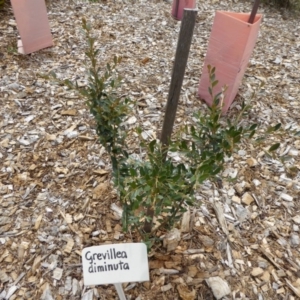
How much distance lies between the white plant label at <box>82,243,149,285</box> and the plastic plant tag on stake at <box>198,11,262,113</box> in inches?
29.8

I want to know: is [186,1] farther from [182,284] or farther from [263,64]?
[182,284]

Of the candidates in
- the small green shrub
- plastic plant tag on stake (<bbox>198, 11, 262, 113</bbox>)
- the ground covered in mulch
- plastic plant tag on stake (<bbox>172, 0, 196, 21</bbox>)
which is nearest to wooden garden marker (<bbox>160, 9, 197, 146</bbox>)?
the small green shrub

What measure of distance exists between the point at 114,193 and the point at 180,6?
5.00 feet

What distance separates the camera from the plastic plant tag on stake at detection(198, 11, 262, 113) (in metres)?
1.31

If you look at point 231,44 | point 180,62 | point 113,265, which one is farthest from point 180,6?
point 113,265

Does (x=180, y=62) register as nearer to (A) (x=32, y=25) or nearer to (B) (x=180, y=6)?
(A) (x=32, y=25)

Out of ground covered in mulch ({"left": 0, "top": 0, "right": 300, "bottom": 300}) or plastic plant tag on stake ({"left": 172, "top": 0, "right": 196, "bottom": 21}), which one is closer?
ground covered in mulch ({"left": 0, "top": 0, "right": 300, "bottom": 300})

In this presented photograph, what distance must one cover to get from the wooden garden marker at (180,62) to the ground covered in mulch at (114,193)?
0.20 m

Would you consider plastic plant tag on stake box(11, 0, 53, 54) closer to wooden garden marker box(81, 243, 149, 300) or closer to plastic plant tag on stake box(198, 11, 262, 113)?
plastic plant tag on stake box(198, 11, 262, 113)

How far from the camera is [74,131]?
4.60ft

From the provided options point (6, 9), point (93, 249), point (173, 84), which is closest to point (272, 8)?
point (6, 9)

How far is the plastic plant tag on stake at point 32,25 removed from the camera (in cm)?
168

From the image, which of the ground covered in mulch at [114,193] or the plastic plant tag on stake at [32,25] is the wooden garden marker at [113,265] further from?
the plastic plant tag on stake at [32,25]

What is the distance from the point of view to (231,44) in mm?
1358
